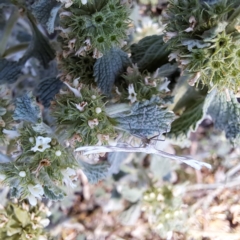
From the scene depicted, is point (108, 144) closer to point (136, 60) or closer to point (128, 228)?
point (136, 60)

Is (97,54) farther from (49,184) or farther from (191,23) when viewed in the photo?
(49,184)

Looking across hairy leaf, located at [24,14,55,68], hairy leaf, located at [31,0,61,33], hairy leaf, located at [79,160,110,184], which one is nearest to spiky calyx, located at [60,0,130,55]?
hairy leaf, located at [31,0,61,33]

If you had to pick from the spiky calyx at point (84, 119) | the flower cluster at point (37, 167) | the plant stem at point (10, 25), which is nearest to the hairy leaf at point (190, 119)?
the spiky calyx at point (84, 119)

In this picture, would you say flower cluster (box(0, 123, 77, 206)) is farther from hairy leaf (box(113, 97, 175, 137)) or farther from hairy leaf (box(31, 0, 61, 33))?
hairy leaf (box(31, 0, 61, 33))

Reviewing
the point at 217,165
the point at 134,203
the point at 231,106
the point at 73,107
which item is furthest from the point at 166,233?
the point at 73,107

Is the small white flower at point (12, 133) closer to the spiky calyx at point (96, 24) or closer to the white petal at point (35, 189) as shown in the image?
the white petal at point (35, 189)

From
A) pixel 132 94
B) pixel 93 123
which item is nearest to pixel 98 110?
pixel 93 123

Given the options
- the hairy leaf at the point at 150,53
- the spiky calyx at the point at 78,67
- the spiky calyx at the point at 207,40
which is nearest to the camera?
the spiky calyx at the point at 207,40
